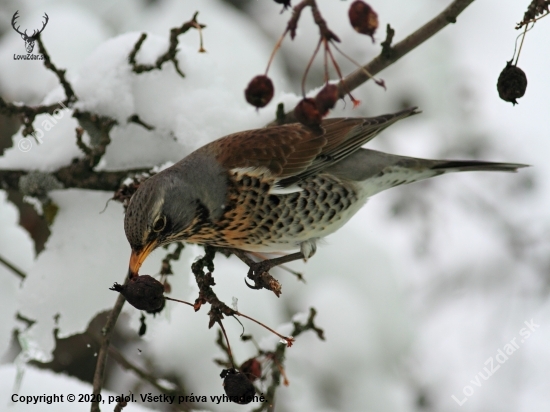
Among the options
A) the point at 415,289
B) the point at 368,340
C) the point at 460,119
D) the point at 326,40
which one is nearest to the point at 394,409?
the point at 368,340

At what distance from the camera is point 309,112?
216cm

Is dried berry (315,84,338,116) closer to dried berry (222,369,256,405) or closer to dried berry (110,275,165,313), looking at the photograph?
dried berry (110,275,165,313)

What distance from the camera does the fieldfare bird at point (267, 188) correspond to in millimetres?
2667

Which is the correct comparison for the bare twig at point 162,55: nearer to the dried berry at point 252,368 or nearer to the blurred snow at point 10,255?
the blurred snow at point 10,255

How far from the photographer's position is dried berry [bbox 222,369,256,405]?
6.96 feet

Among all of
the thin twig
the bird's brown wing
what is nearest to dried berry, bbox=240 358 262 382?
the thin twig

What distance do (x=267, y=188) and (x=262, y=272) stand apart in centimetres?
60

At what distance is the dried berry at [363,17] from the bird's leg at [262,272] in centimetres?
92

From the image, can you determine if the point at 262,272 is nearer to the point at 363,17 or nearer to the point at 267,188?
the point at 267,188

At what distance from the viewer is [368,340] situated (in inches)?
171

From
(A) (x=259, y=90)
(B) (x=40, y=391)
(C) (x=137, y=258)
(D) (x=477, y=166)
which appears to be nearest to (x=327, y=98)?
(A) (x=259, y=90)

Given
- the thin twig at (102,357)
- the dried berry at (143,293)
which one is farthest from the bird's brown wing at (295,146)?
the dried berry at (143,293)

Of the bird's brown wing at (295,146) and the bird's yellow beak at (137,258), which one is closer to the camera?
the bird's yellow beak at (137,258)

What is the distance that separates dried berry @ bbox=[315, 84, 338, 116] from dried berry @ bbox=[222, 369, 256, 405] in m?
0.93
